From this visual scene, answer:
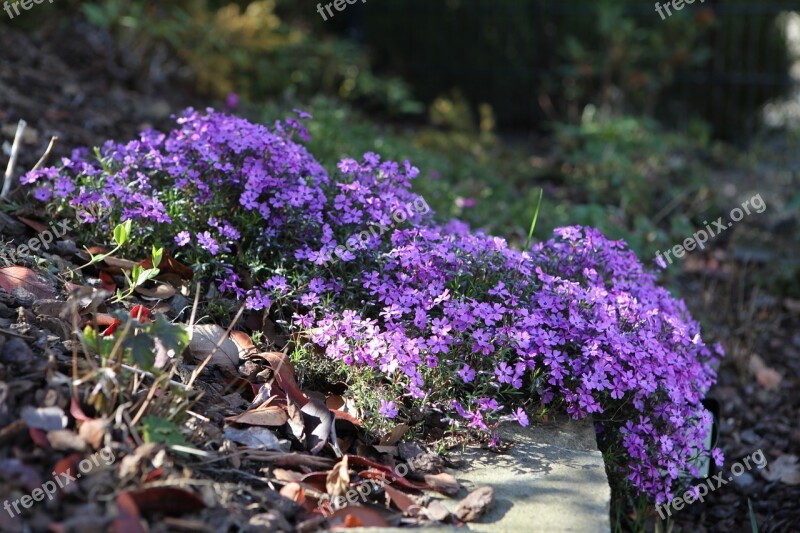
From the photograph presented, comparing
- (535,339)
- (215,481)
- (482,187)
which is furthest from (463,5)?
(215,481)

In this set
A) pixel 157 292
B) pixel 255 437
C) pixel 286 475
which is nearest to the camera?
pixel 286 475

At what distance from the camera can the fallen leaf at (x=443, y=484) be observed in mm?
2293

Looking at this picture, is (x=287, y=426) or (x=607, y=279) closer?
(x=287, y=426)

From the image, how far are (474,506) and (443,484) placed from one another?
0.14 m

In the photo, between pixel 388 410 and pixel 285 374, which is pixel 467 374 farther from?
pixel 285 374

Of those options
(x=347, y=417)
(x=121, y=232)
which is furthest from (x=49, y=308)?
(x=347, y=417)

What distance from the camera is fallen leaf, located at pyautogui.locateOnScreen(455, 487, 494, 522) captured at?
2182mm

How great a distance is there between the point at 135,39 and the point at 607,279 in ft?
13.1

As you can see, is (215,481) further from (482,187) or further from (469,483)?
(482,187)

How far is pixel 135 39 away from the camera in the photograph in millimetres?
5891

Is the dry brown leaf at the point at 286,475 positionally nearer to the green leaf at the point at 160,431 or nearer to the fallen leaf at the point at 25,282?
the green leaf at the point at 160,431

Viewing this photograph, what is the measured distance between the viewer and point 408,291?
2654 mm

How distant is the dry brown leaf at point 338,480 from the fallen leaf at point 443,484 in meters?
0.22

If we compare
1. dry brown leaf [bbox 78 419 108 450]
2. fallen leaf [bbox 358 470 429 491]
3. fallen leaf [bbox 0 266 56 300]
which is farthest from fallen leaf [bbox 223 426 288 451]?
fallen leaf [bbox 0 266 56 300]
